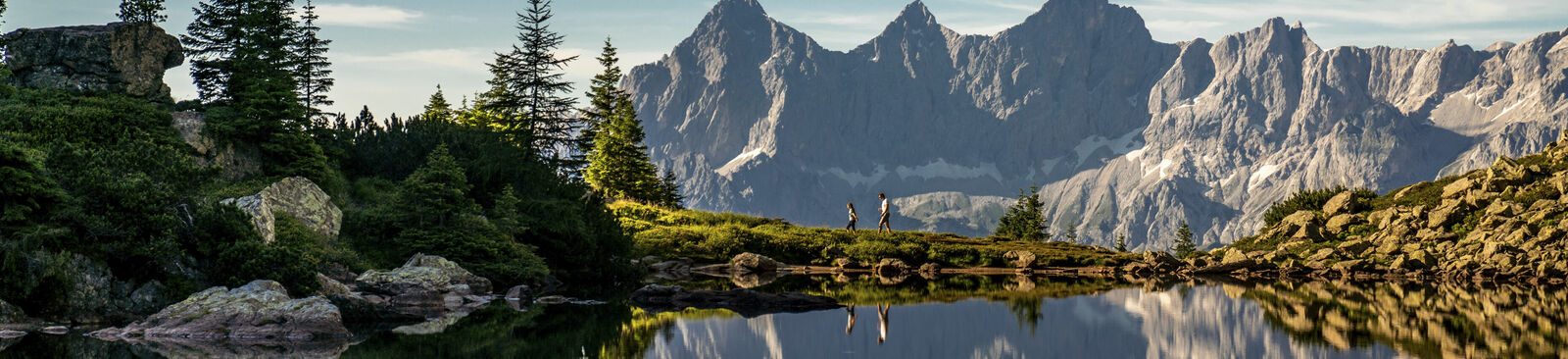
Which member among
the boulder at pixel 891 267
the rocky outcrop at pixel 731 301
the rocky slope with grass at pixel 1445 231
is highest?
the rocky slope with grass at pixel 1445 231

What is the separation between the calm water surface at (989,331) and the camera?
19.4 m

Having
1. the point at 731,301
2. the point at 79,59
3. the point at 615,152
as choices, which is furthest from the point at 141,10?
the point at 615,152

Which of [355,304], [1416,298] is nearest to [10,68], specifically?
[355,304]

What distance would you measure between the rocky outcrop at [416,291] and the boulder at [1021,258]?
Result: 2511cm

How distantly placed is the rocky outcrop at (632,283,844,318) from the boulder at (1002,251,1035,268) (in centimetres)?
2115

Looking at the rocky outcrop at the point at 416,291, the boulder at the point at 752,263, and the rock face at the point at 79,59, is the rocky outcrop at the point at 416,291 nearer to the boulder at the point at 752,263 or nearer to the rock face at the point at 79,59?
the rock face at the point at 79,59

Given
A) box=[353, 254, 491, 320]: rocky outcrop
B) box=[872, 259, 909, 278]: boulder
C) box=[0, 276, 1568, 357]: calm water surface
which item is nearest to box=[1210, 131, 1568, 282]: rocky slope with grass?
box=[0, 276, 1568, 357]: calm water surface

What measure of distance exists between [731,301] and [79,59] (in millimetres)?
19920

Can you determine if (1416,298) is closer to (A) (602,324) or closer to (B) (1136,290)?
(B) (1136,290)

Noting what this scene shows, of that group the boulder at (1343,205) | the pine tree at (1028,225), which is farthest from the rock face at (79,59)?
the pine tree at (1028,225)

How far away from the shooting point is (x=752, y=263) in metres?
48.6

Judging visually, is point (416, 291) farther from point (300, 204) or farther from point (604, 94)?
point (604, 94)

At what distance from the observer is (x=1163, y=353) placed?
19641mm

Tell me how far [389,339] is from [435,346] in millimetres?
1643
